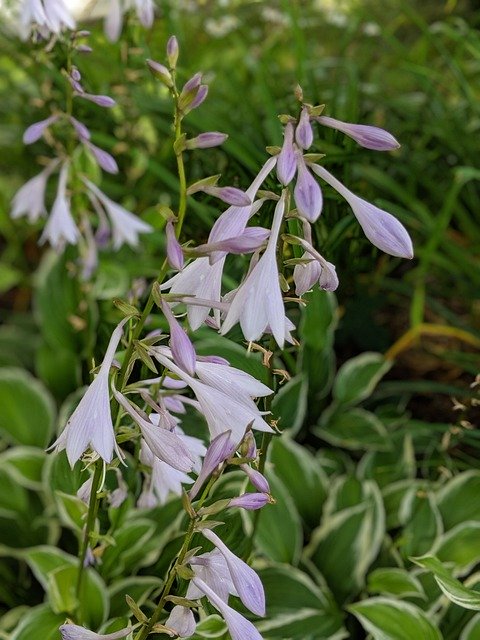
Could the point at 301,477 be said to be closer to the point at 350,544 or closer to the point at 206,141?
the point at 350,544

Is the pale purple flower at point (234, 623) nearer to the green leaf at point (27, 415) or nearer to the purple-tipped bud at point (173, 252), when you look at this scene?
the purple-tipped bud at point (173, 252)

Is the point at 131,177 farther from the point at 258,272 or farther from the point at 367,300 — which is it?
the point at 258,272

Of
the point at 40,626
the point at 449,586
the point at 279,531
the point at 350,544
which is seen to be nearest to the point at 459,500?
the point at 350,544

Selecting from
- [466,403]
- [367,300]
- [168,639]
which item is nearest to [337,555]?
[466,403]

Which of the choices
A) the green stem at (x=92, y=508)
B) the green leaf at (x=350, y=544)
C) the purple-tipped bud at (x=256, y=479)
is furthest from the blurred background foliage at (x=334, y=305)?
the purple-tipped bud at (x=256, y=479)

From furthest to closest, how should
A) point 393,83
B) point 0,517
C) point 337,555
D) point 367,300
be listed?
point 393,83 < point 367,300 < point 0,517 < point 337,555

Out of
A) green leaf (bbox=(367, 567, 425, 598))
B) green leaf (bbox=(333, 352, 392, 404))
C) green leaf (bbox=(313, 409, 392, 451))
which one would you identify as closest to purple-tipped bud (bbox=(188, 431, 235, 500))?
green leaf (bbox=(367, 567, 425, 598))
